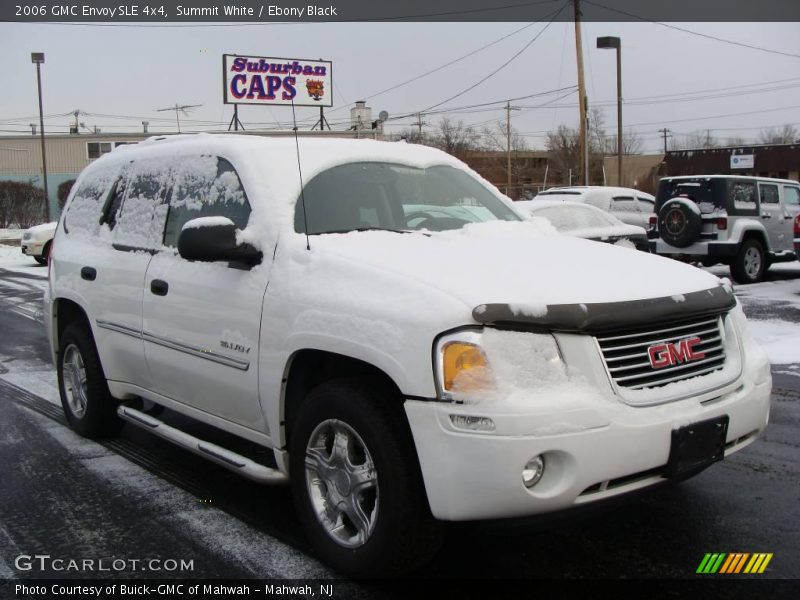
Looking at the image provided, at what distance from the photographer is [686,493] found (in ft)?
13.1

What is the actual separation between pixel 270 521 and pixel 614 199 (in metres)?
15.0

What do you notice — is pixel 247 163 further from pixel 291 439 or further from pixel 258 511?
pixel 258 511

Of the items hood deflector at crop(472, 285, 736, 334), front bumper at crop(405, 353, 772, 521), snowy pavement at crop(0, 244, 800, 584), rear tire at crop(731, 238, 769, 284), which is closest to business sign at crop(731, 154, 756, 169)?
rear tire at crop(731, 238, 769, 284)

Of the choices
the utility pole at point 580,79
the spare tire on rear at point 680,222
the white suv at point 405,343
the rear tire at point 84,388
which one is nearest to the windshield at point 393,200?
the white suv at point 405,343

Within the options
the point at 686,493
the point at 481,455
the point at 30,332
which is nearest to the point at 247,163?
the point at 481,455

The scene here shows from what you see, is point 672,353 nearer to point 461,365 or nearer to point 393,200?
point 461,365

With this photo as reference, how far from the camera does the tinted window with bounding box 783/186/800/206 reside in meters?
14.5

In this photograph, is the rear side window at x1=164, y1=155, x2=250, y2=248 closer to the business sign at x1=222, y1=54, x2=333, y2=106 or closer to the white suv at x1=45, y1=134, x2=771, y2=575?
the white suv at x1=45, y1=134, x2=771, y2=575

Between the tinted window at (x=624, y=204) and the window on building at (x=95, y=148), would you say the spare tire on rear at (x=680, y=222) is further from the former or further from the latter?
the window on building at (x=95, y=148)

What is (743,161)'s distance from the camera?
47.2 metres

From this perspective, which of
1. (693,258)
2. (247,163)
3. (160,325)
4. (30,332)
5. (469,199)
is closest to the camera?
(247,163)

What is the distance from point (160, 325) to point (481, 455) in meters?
2.23

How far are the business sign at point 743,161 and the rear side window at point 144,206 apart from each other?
48.1m

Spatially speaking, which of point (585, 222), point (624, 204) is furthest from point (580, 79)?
point (585, 222)
